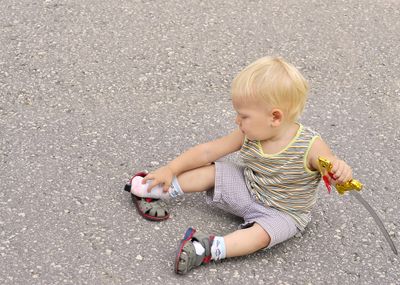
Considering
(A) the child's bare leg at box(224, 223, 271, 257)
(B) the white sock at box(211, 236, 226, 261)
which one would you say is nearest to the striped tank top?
(A) the child's bare leg at box(224, 223, 271, 257)

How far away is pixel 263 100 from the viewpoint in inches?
→ 103

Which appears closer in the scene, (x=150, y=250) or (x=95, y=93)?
(x=150, y=250)

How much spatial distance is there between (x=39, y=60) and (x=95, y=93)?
477mm

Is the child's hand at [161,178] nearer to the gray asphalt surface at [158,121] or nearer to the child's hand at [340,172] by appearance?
the gray asphalt surface at [158,121]

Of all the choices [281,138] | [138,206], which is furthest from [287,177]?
[138,206]

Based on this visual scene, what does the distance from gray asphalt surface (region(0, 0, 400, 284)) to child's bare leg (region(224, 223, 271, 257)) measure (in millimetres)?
63

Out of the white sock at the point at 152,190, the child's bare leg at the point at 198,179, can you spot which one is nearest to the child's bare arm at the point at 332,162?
the child's bare leg at the point at 198,179

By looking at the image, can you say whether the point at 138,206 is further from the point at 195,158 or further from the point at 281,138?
the point at 281,138

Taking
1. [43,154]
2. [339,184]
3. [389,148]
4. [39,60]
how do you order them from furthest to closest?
[39,60] < [389,148] < [43,154] < [339,184]

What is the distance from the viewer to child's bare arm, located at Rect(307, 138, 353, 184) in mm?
2520

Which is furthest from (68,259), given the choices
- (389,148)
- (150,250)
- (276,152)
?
(389,148)

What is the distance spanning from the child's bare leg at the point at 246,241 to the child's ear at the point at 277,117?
386 millimetres

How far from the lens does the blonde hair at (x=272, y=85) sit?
2600mm

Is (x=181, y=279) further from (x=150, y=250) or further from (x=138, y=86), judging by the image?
(x=138, y=86)
